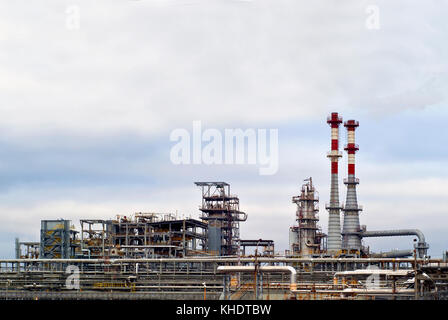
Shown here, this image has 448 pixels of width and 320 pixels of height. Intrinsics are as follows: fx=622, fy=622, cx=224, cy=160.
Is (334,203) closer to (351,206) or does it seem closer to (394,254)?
(351,206)

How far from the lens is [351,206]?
301 feet

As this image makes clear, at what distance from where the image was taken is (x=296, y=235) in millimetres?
92250

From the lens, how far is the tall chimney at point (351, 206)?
297ft

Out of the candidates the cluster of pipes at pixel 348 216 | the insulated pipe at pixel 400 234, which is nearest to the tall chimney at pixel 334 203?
the cluster of pipes at pixel 348 216

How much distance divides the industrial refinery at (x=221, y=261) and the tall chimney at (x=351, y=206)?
147mm

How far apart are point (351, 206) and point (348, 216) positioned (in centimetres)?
154

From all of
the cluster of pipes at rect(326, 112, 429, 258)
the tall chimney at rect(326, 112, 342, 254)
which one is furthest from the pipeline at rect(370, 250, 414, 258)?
the tall chimney at rect(326, 112, 342, 254)

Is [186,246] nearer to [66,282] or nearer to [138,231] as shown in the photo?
[138,231]

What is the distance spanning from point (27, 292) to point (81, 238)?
17477mm

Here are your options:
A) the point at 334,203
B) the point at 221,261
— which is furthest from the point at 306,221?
the point at 221,261

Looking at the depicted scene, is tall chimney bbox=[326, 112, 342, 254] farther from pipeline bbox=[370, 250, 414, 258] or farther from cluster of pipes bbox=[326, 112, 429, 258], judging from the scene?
pipeline bbox=[370, 250, 414, 258]

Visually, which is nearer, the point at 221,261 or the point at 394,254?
the point at 221,261

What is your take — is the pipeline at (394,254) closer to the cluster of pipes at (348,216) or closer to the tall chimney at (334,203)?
the cluster of pipes at (348,216)
